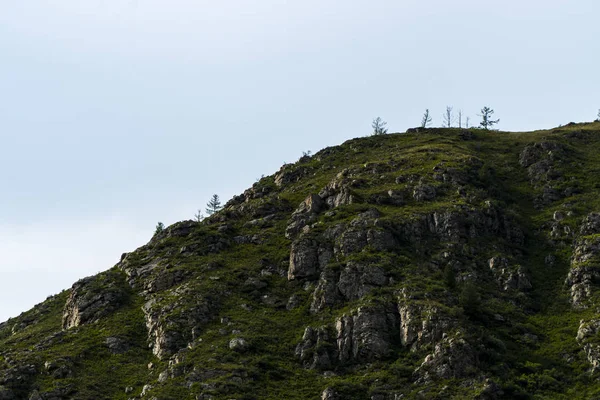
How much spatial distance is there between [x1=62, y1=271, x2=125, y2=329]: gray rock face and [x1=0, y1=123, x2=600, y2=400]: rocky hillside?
267 millimetres

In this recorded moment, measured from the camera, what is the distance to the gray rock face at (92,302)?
4141 inches

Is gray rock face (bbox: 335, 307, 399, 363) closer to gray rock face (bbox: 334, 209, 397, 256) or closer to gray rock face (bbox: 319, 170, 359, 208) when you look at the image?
gray rock face (bbox: 334, 209, 397, 256)

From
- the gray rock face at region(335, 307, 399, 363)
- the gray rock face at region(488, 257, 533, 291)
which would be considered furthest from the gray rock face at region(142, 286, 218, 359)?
the gray rock face at region(488, 257, 533, 291)

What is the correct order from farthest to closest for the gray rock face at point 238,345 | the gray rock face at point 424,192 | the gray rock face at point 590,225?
the gray rock face at point 424,192 < the gray rock face at point 590,225 < the gray rock face at point 238,345

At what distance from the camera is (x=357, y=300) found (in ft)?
311

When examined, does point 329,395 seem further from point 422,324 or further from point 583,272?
point 583,272

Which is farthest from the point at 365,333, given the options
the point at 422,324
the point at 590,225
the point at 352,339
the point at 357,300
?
the point at 590,225

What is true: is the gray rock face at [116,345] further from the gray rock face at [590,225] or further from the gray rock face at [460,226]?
the gray rock face at [590,225]

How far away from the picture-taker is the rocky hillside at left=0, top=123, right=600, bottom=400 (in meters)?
83.4

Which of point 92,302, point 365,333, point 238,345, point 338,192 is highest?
point 338,192

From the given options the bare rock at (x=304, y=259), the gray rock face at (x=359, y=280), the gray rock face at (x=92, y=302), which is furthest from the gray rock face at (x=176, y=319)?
the gray rock face at (x=359, y=280)

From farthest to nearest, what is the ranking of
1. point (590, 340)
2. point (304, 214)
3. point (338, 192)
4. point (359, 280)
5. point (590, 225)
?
point (338, 192) < point (304, 214) < point (590, 225) < point (359, 280) < point (590, 340)

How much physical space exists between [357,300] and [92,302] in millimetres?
42821

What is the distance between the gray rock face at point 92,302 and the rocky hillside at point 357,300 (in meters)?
0.27
